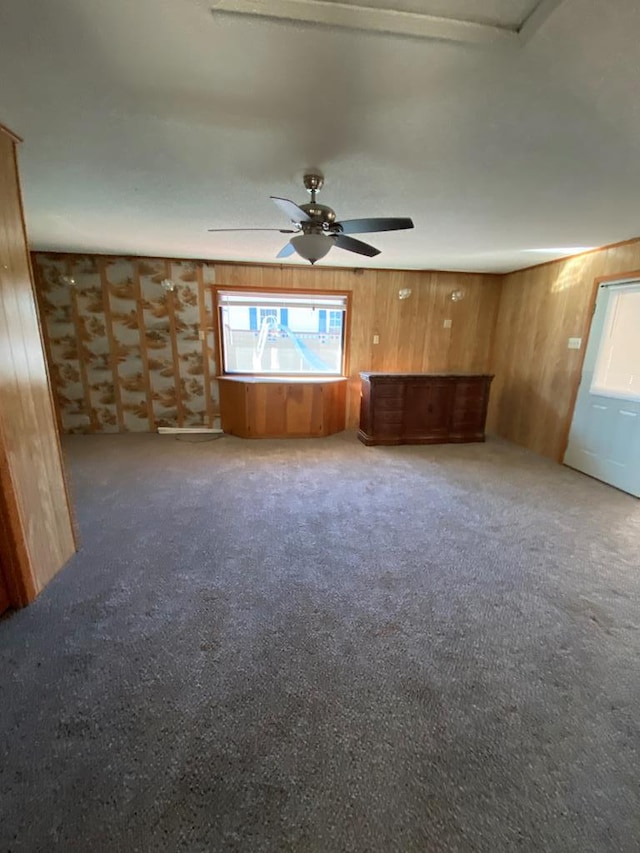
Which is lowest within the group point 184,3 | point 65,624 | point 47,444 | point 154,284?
point 65,624

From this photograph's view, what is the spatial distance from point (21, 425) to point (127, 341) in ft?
10.6

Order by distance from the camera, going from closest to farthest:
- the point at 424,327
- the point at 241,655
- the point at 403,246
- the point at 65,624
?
the point at 241,655
the point at 65,624
the point at 403,246
the point at 424,327

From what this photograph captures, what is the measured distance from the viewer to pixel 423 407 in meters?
4.69

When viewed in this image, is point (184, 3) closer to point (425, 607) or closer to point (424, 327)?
point (425, 607)

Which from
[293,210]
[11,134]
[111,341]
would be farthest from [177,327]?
[293,210]

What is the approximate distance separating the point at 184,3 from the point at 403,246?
3.05 m

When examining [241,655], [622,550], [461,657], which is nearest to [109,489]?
[241,655]

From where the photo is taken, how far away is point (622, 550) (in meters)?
2.48

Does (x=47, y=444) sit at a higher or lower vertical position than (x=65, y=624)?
higher

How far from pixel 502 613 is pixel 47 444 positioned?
275cm

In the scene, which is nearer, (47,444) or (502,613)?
(502,613)

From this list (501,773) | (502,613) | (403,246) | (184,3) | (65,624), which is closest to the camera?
(184,3)

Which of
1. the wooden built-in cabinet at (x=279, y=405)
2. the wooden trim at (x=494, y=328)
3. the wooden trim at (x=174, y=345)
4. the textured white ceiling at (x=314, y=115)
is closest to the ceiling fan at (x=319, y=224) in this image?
the textured white ceiling at (x=314, y=115)

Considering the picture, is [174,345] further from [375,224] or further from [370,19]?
[370,19]
